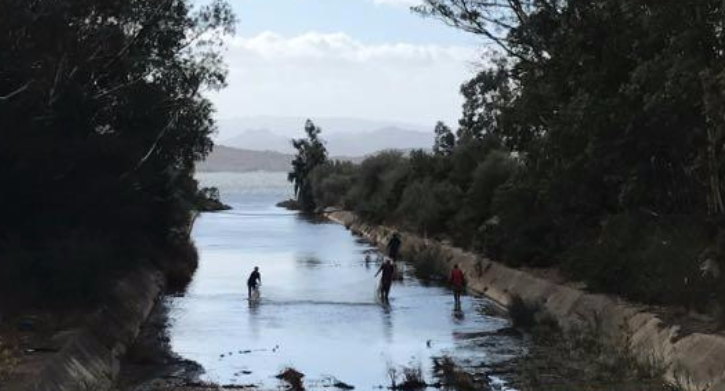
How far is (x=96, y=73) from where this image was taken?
32688mm

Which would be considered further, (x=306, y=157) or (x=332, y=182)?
(x=306, y=157)

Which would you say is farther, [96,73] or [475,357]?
[96,73]

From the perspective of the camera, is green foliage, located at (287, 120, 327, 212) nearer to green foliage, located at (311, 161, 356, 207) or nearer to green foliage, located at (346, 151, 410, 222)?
green foliage, located at (311, 161, 356, 207)

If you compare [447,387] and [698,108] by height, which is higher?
[698,108]

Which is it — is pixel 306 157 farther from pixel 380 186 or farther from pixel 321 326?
pixel 321 326

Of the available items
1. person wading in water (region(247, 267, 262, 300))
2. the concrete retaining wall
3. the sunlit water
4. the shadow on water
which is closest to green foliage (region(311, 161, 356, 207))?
the sunlit water

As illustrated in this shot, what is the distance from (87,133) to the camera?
3022 centimetres

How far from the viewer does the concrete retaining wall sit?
1516 centimetres

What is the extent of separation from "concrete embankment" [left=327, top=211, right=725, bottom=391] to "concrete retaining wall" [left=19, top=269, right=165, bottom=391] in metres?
9.79

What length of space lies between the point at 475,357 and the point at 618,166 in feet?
19.5

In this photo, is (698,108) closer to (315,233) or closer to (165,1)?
(165,1)

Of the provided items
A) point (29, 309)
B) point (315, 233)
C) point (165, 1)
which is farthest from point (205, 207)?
point (29, 309)

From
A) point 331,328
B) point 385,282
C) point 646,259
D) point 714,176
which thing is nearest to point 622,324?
point 646,259

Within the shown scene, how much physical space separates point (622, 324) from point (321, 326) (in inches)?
354
